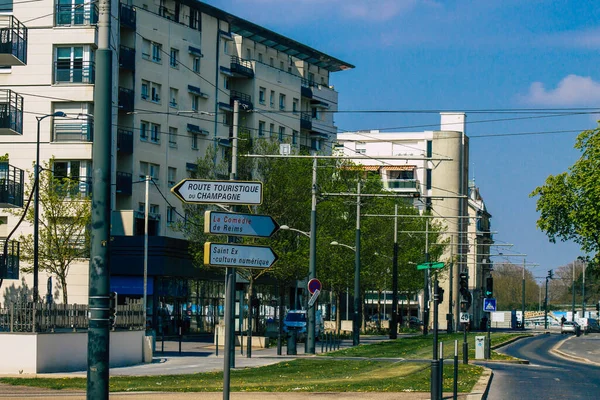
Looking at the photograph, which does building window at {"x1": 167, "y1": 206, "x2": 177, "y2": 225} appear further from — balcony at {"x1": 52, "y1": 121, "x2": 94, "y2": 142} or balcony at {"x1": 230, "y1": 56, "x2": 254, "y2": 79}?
balcony at {"x1": 230, "y1": 56, "x2": 254, "y2": 79}

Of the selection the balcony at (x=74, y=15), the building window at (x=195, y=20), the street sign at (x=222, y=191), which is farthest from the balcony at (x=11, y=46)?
the building window at (x=195, y=20)

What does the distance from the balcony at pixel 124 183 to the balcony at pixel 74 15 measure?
10076 mm

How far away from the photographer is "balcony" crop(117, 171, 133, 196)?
65.1 m

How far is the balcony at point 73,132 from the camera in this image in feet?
197

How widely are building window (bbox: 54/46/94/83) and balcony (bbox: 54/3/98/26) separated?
1.39 metres

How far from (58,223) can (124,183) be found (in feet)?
33.7

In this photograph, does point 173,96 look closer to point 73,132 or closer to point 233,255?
point 73,132

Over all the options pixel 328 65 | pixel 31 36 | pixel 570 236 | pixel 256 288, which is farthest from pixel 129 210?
pixel 328 65

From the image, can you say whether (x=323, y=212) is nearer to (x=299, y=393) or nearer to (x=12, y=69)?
(x=12, y=69)

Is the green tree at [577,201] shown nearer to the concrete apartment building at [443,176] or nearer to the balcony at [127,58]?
the balcony at [127,58]

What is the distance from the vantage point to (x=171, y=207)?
71.8 m

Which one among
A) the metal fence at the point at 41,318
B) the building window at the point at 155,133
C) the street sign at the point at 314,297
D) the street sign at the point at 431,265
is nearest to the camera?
the street sign at the point at 431,265

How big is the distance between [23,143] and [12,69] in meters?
4.27

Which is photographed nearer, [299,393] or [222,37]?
[299,393]
